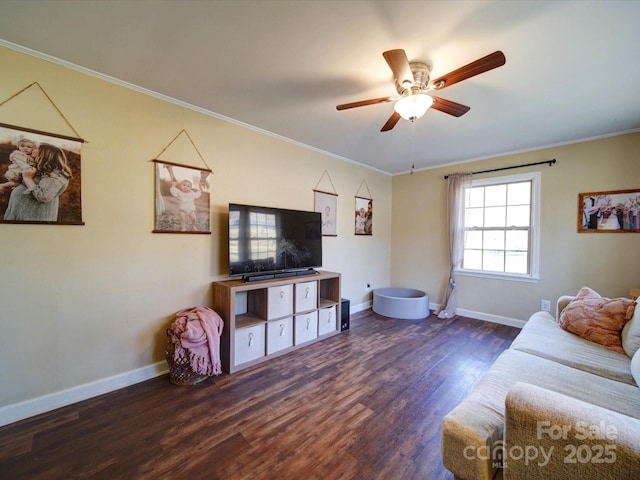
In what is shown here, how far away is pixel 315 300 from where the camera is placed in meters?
3.06

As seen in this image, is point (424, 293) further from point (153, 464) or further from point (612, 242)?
point (153, 464)

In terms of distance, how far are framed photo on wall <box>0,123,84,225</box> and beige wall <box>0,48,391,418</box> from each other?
2.3 inches

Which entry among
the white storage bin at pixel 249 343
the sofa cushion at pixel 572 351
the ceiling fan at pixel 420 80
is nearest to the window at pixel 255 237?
the white storage bin at pixel 249 343

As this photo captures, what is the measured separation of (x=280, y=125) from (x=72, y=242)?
2.12m

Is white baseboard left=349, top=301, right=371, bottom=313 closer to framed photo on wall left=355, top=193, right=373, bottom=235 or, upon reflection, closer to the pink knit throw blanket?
framed photo on wall left=355, top=193, right=373, bottom=235

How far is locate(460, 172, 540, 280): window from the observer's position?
139 inches

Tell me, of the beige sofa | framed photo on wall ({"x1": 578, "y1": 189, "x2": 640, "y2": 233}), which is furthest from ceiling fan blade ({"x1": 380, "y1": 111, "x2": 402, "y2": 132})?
framed photo on wall ({"x1": 578, "y1": 189, "x2": 640, "y2": 233})

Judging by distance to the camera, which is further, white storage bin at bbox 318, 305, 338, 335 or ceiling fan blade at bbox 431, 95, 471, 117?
white storage bin at bbox 318, 305, 338, 335

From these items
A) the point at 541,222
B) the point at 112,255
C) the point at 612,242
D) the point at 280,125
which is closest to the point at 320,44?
the point at 280,125

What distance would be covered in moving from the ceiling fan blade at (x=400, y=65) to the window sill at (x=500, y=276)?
3.23 m

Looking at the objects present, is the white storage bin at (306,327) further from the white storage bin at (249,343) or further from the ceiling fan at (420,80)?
the ceiling fan at (420,80)

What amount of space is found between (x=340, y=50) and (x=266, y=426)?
254 centimetres

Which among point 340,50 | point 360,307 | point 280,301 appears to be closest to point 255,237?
point 280,301

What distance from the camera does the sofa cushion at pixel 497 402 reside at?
3.46 feet
